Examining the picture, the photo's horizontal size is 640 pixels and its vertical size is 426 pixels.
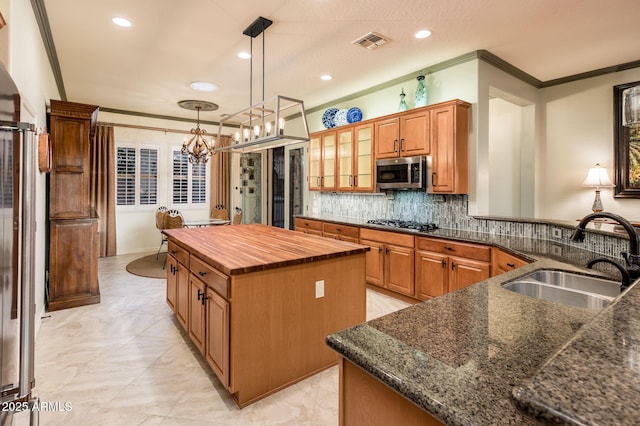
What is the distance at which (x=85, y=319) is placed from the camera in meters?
3.35

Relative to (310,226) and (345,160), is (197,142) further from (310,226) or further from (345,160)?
(345,160)

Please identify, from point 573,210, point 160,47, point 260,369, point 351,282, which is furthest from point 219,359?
point 573,210

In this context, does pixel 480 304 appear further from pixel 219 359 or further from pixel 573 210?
pixel 573 210

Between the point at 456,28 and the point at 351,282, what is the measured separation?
104 inches

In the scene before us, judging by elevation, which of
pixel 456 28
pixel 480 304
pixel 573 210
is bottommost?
pixel 480 304

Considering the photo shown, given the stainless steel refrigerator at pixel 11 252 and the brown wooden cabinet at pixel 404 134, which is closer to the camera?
the stainless steel refrigerator at pixel 11 252

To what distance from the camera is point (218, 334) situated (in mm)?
2133

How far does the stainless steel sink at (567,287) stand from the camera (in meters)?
1.63

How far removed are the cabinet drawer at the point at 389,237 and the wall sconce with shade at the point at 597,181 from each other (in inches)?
95.1

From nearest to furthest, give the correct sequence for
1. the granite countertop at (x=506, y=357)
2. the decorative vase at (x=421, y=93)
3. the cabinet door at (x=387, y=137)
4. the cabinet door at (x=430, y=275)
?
the granite countertop at (x=506, y=357)
the cabinet door at (x=430, y=275)
the decorative vase at (x=421, y=93)
the cabinet door at (x=387, y=137)

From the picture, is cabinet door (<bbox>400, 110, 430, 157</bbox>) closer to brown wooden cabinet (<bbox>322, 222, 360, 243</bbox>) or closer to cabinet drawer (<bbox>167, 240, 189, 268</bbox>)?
brown wooden cabinet (<bbox>322, 222, 360, 243</bbox>)

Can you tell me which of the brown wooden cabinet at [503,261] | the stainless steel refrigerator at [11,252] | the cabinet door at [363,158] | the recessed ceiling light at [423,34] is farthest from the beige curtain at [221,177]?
the stainless steel refrigerator at [11,252]

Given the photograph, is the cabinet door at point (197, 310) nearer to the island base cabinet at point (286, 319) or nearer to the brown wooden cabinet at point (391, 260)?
the island base cabinet at point (286, 319)

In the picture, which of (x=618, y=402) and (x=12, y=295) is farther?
(x=12, y=295)
